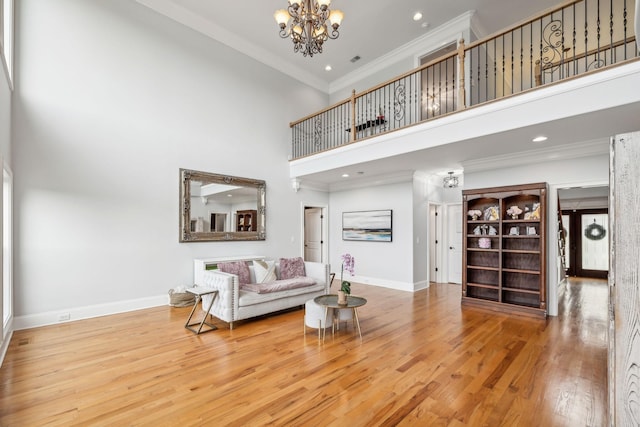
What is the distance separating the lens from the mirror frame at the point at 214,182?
545 centimetres

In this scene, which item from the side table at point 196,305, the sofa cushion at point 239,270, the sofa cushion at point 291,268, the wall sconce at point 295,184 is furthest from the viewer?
the wall sconce at point 295,184

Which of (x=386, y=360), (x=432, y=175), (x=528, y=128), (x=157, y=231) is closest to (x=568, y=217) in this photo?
(x=432, y=175)

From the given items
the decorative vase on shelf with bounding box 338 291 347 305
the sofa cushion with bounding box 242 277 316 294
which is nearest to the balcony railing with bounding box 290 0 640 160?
the sofa cushion with bounding box 242 277 316 294

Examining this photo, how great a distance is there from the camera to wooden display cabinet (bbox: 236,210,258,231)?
6.34m

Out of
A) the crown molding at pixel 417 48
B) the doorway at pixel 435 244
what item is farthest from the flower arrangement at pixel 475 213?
the crown molding at pixel 417 48

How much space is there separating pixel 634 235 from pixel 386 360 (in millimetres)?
2427

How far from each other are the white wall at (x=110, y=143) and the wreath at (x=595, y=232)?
32.2 feet

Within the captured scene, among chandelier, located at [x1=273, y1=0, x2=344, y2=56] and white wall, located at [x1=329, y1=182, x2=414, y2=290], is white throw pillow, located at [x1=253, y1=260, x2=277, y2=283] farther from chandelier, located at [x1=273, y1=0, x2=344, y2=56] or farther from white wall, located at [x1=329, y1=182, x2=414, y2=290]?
chandelier, located at [x1=273, y1=0, x2=344, y2=56]

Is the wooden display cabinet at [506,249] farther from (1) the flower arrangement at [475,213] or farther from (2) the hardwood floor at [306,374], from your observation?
(2) the hardwood floor at [306,374]

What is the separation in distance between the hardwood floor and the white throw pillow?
75 centimetres

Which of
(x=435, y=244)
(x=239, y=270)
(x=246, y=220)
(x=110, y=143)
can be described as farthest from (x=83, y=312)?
(x=435, y=244)

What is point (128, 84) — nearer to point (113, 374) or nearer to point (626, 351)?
point (113, 374)

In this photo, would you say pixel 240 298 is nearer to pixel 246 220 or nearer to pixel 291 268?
pixel 291 268

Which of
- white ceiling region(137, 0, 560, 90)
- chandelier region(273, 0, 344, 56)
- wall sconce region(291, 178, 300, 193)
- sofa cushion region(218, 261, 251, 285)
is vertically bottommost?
sofa cushion region(218, 261, 251, 285)
